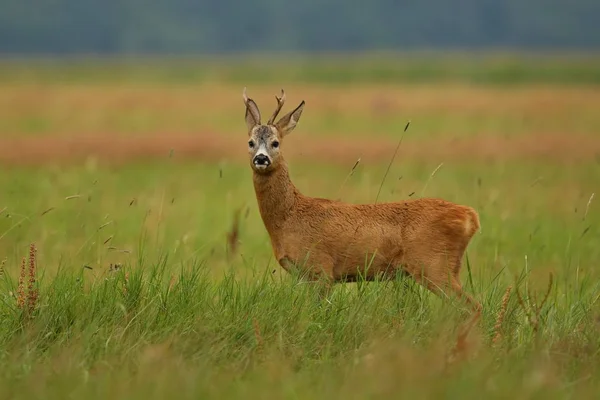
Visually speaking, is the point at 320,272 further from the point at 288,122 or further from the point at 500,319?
the point at 500,319

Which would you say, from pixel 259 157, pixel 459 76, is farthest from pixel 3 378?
pixel 459 76

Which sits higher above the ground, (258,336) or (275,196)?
(275,196)

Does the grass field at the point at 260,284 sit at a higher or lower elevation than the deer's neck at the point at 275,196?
lower

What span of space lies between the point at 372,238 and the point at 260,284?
4.07 feet

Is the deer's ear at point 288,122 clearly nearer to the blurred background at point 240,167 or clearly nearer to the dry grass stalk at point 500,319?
the blurred background at point 240,167

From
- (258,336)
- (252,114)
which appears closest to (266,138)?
(252,114)

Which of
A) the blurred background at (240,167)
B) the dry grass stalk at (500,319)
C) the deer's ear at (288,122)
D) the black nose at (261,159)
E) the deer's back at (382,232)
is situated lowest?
the blurred background at (240,167)

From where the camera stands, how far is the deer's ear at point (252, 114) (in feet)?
27.6

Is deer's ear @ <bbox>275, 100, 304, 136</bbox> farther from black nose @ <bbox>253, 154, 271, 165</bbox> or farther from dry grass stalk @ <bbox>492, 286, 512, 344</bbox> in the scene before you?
dry grass stalk @ <bbox>492, 286, 512, 344</bbox>

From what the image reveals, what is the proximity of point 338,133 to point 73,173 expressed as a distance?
12.9 m

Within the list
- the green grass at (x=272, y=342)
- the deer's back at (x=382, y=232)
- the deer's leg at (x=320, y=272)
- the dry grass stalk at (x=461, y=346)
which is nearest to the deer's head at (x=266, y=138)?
the deer's back at (x=382, y=232)

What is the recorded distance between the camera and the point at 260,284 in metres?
6.98

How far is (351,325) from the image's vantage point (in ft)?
21.6

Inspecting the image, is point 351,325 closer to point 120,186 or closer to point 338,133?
point 120,186
